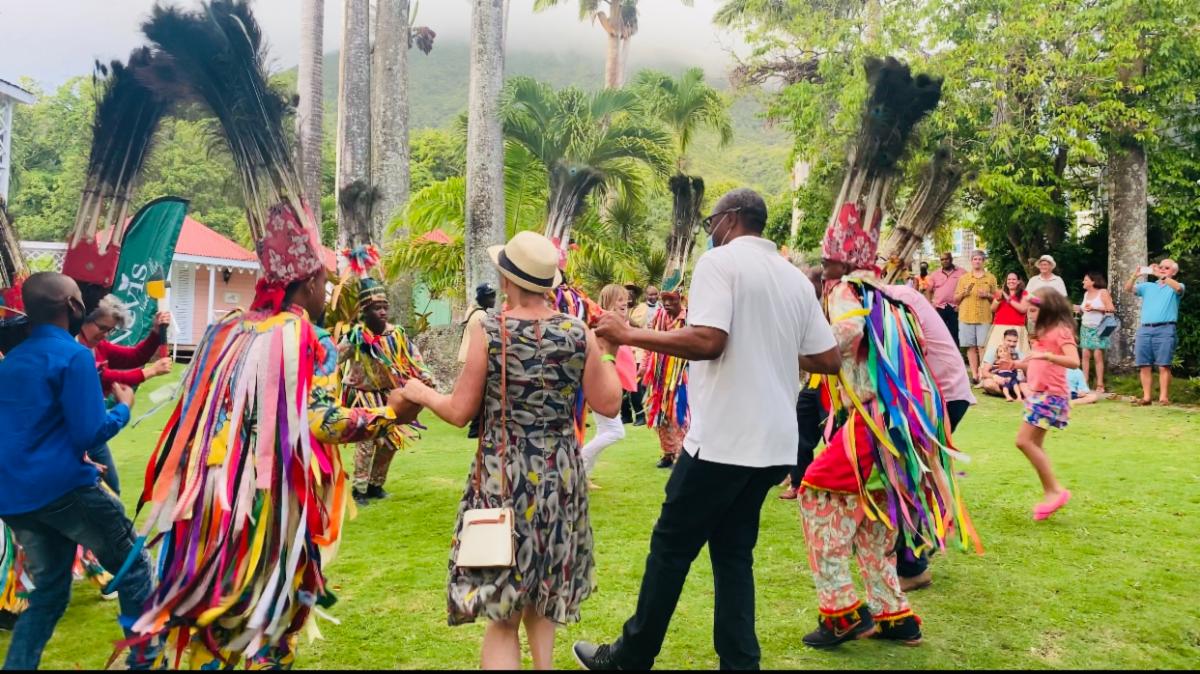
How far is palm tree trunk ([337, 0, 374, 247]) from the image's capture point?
15789 millimetres

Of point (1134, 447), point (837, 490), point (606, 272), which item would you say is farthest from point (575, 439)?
point (606, 272)

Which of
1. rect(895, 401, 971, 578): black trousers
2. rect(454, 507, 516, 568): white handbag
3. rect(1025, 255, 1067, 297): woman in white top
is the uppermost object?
rect(1025, 255, 1067, 297): woman in white top

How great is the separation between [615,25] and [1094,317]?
17.2 m

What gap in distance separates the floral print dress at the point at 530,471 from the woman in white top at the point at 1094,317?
11.1 m

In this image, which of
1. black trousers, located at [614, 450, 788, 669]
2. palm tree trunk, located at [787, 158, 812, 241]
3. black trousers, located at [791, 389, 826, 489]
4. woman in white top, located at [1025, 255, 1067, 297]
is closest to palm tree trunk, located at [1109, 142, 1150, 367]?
woman in white top, located at [1025, 255, 1067, 297]

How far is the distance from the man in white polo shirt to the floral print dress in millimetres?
236

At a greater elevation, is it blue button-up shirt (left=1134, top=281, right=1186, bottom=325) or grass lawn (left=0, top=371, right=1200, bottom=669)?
blue button-up shirt (left=1134, top=281, right=1186, bottom=325)

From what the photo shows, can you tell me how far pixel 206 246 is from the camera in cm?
2505

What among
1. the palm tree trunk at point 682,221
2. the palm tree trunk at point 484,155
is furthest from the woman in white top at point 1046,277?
the palm tree trunk at point 484,155

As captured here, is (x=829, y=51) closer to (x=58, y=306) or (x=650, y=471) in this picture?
(x=650, y=471)

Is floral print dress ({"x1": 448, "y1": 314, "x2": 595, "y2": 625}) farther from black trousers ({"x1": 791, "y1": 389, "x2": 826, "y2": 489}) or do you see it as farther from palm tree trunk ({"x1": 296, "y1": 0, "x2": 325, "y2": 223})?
palm tree trunk ({"x1": 296, "y1": 0, "x2": 325, "y2": 223})

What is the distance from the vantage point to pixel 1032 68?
46.2 ft

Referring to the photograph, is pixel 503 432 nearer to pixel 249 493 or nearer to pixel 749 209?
pixel 249 493

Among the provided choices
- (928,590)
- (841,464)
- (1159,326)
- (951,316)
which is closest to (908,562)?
(928,590)
